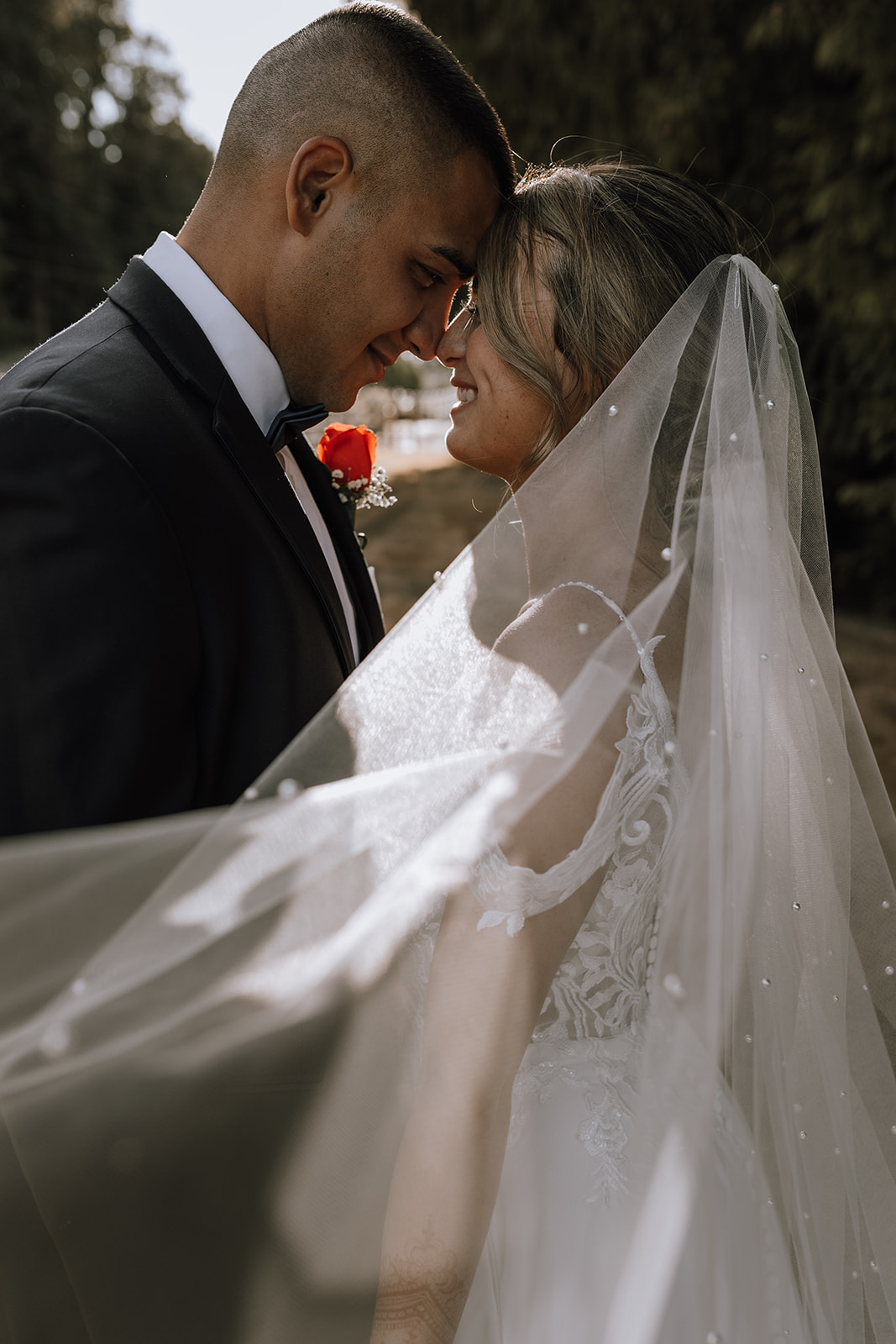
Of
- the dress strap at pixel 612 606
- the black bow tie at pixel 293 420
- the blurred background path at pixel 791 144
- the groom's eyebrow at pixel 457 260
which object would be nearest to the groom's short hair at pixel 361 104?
the groom's eyebrow at pixel 457 260

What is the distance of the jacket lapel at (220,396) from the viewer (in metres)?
1.78

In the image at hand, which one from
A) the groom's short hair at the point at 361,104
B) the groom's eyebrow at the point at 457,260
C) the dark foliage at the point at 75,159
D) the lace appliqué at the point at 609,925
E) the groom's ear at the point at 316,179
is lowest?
the lace appliqué at the point at 609,925

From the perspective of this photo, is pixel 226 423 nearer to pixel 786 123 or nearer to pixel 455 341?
pixel 455 341

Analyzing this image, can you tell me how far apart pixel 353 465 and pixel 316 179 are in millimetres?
825

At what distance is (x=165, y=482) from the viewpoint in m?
1.62

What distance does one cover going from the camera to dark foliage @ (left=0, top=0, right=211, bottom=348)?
28.0m

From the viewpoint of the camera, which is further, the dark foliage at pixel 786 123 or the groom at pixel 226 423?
the dark foliage at pixel 786 123

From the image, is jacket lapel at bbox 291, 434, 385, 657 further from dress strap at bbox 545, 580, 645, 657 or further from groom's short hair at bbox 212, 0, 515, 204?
dress strap at bbox 545, 580, 645, 657

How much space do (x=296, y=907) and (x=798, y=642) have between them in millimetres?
974

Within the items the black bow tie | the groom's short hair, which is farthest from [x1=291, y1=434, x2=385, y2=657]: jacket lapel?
the groom's short hair


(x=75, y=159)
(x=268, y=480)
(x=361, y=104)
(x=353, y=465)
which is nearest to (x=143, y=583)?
(x=268, y=480)

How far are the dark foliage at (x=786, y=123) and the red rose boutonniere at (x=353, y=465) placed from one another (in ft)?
16.0

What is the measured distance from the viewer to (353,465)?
2660 millimetres

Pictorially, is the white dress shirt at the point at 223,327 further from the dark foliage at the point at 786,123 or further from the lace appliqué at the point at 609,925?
the dark foliage at the point at 786,123
